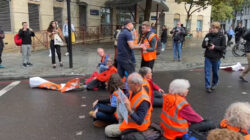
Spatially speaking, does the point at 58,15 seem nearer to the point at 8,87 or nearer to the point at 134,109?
the point at 8,87

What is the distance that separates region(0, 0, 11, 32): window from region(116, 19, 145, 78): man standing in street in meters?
9.82

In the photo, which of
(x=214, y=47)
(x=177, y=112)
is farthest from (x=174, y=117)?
(x=214, y=47)

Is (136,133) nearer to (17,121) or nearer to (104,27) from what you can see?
(17,121)

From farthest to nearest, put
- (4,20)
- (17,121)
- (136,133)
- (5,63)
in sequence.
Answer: (4,20), (5,63), (17,121), (136,133)

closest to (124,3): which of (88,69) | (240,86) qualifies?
(88,69)

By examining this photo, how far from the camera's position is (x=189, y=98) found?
5.66 metres

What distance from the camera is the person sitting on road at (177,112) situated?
10.4ft

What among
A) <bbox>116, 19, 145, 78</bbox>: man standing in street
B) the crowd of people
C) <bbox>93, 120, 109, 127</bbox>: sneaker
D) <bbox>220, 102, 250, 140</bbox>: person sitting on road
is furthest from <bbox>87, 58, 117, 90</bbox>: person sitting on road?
<bbox>220, 102, 250, 140</bbox>: person sitting on road

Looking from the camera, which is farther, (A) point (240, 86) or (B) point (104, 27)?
(B) point (104, 27)

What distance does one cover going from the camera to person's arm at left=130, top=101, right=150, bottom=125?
310 centimetres

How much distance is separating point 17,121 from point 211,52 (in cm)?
470

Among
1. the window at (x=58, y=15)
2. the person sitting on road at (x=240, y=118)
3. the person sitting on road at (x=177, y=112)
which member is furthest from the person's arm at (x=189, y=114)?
the window at (x=58, y=15)

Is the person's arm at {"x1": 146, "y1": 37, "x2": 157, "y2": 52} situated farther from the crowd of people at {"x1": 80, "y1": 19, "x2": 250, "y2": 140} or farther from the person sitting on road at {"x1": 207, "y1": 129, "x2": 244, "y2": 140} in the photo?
the person sitting on road at {"x1": 207, "y1": 129, "x2": 244, "y2": 140}

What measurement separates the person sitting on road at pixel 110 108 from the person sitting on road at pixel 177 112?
833 mm
